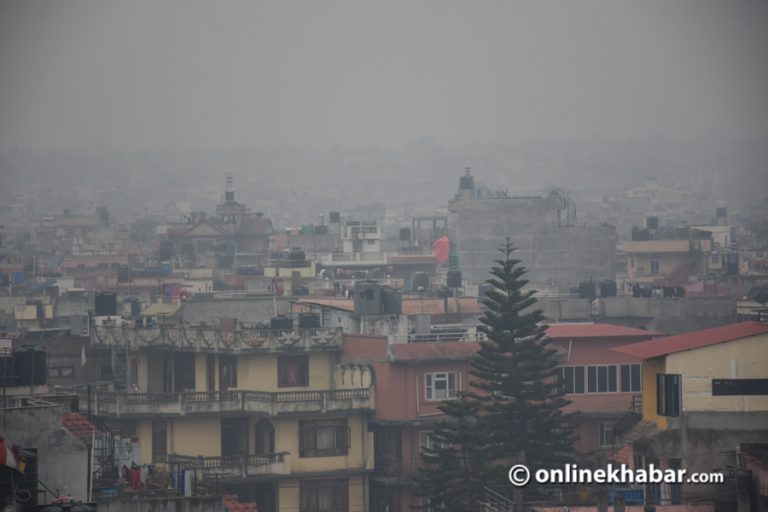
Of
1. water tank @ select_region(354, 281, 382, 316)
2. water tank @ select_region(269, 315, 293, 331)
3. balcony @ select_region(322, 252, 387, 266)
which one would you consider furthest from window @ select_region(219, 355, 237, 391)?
balcony @ select_region(322, 252, 387, 266)

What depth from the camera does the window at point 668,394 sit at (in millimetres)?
36000

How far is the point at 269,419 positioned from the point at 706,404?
53.4ft

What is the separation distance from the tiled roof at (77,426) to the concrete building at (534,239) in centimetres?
8990

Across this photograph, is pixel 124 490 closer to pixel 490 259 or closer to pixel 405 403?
pixel 405 403

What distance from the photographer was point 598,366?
51094 millimetres

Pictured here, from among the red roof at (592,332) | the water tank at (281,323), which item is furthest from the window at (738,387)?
the water tank at (281,323)

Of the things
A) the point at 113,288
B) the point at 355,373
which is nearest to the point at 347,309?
the point at 355,373

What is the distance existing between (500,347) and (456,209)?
8268cm

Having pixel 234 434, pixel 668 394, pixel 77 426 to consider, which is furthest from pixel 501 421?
pixel 77 426

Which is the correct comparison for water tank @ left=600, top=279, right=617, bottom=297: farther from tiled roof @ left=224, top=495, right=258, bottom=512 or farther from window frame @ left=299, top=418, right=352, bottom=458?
tiled roof @ left=224, top=495, right=258, bottom=512

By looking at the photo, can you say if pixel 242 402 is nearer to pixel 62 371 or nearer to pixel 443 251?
pixel 62 371

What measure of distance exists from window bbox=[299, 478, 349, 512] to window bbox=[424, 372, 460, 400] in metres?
2.79

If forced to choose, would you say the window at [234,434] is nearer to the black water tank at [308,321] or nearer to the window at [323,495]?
the window at [323,495]

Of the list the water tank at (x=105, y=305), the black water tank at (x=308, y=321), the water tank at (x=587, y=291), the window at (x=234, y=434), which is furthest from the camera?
the water tank at (x=587, y=291)
